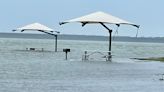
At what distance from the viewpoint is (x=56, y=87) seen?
2750cm

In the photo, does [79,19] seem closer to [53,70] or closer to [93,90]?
[53,70]

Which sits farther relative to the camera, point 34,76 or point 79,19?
point 79,19

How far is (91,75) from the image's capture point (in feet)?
115

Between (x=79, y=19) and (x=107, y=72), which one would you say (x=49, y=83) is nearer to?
(x=107, y=72)

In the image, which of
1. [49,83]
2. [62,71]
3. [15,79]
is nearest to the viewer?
[49,83]

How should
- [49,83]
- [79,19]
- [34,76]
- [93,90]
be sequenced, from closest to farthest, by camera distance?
1. [93,90]
2. [49,83]
3. [34,76]
4. [79,19]

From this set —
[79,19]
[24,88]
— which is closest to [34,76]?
[24,88]

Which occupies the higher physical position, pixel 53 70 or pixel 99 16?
pixel 99 16

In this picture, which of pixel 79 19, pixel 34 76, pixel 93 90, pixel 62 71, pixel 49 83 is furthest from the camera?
pixel 79 19

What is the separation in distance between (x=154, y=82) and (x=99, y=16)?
57.3 feet

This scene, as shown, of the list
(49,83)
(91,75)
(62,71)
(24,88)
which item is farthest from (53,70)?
(24,88)

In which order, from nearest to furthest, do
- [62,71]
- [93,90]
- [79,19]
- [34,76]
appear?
[93,90] < [34,76] < [62,71] < [79,19]

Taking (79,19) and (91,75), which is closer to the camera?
(91,75)

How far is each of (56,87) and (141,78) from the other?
7275 millimetres
